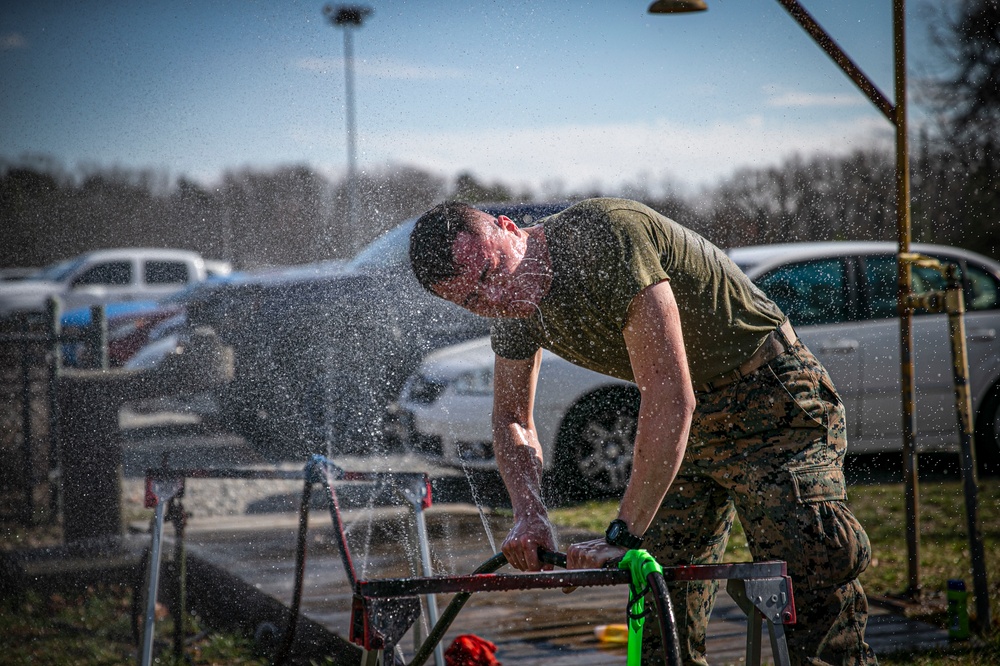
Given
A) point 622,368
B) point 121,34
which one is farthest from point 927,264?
point 121,34

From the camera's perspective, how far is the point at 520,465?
2.64 meters

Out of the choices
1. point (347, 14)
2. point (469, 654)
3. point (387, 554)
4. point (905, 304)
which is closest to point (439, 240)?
point (469, 654)

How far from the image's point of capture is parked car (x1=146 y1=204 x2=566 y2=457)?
5848 mm

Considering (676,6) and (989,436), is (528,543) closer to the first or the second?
(676,6)

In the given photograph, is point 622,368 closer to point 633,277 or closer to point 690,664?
point 633,277

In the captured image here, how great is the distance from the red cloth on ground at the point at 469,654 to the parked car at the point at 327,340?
248 centimetres

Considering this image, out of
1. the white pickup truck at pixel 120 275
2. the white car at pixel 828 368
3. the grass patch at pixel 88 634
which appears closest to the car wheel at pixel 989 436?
the white car at pixel 828 368

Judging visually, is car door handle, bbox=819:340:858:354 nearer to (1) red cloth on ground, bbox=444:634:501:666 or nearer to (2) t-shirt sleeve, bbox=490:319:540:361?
(1) red cloth on ground, bbox=444:634:501:666

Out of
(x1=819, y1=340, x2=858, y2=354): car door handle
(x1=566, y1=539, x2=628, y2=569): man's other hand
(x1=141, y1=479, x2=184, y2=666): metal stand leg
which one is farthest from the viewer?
(x1=819, y1=340, x2=858, y2=354): car door handle

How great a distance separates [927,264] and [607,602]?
2.02 m

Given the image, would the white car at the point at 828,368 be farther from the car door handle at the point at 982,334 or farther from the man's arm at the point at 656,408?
the man's arm at the point at 656,408

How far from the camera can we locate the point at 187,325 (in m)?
6.39

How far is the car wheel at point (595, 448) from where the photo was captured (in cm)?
601

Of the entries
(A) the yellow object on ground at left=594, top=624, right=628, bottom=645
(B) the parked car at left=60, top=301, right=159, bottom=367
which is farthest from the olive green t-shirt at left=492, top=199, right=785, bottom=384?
(B) the parked car at left=60, top=301, right=159, bottom=367
